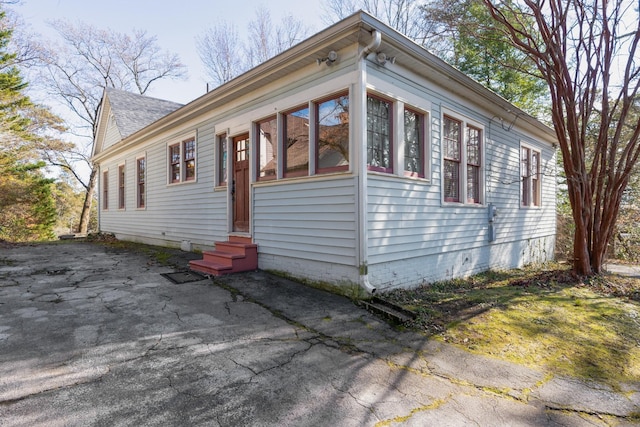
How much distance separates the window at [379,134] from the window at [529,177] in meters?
5.83

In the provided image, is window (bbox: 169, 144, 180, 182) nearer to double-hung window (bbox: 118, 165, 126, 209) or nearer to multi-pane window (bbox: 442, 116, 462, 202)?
double-hung window (bbox: 118, 165, 126, 209)

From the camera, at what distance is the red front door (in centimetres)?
689

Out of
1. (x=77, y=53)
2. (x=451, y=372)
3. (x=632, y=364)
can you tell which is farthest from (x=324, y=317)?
(x=77, y=53)

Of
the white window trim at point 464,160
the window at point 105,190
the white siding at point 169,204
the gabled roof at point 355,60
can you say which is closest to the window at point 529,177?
the gabled roof at point 355,60

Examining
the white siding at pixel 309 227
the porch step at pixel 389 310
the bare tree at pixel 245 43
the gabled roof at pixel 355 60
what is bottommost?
the porch step at pixel 389 310

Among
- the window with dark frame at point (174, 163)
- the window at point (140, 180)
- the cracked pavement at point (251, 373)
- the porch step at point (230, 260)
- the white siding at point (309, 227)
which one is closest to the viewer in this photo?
the cracked pavement at point (251, 373)

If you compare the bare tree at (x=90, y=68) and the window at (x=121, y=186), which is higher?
the bare tree at (x=90, y=68)

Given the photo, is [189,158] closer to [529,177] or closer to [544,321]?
→ [544,321]

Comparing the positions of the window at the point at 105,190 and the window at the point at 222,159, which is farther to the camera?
the window at the point at 105,190

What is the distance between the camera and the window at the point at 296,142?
18.3ft

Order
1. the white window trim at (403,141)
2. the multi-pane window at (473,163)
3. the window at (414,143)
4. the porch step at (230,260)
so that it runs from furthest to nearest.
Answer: the multi-pane window at (473,163), the porch step at (230,260), the window at (414,143), the white window trim at (403,141)

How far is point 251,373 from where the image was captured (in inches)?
108

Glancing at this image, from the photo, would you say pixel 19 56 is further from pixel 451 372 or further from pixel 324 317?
pixel 451 372

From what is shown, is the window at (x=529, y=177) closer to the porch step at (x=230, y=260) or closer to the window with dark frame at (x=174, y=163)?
the porch step at (x=230, y=260)
